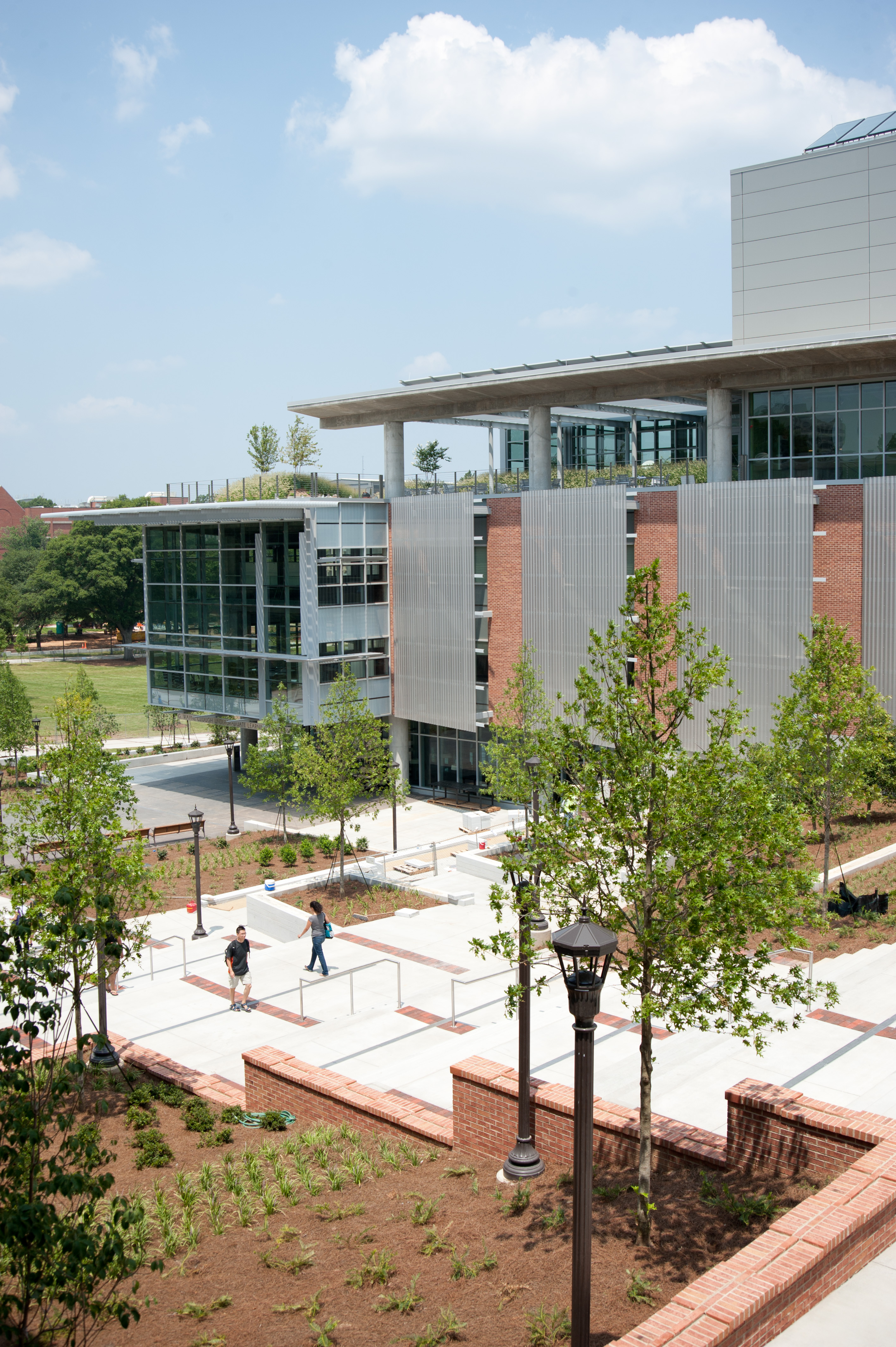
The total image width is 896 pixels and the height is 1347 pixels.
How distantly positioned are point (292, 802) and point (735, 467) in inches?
656

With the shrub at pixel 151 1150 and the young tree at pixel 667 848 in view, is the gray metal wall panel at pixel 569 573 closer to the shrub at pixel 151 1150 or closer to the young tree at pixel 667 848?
the shrub at pixel 151 1150

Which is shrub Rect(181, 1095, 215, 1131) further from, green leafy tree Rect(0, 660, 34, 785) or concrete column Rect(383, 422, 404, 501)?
green leafy tree Rect(0, 660, 34, 785)

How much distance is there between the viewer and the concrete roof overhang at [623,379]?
29125 millimetres

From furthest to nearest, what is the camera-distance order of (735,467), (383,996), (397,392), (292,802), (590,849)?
(397,392) < (292,802) < (735,467) < (383,996) < (590,849)

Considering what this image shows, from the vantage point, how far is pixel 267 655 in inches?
1551

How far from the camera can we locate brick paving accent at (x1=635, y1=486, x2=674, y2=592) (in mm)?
31547

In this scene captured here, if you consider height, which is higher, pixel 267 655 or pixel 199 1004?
pixel 267 655

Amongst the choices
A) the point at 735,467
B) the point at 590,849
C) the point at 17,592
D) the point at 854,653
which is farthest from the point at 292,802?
the point at 17,592

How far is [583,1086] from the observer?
791 cm

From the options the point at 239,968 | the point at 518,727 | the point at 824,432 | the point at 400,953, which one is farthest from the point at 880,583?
the point at 239,968

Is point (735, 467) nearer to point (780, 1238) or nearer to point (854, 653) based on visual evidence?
point (854, 653)

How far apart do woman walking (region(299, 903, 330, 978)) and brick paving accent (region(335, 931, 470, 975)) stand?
1464 millimetres

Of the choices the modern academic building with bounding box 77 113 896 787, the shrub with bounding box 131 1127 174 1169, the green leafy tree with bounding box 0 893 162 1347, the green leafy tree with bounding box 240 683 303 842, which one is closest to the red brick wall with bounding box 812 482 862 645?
the modern academic building with bounding box 77 113 896 787

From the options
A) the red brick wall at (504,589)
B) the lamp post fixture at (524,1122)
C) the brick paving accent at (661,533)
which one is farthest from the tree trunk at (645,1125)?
the red brick wall at (504,589)
